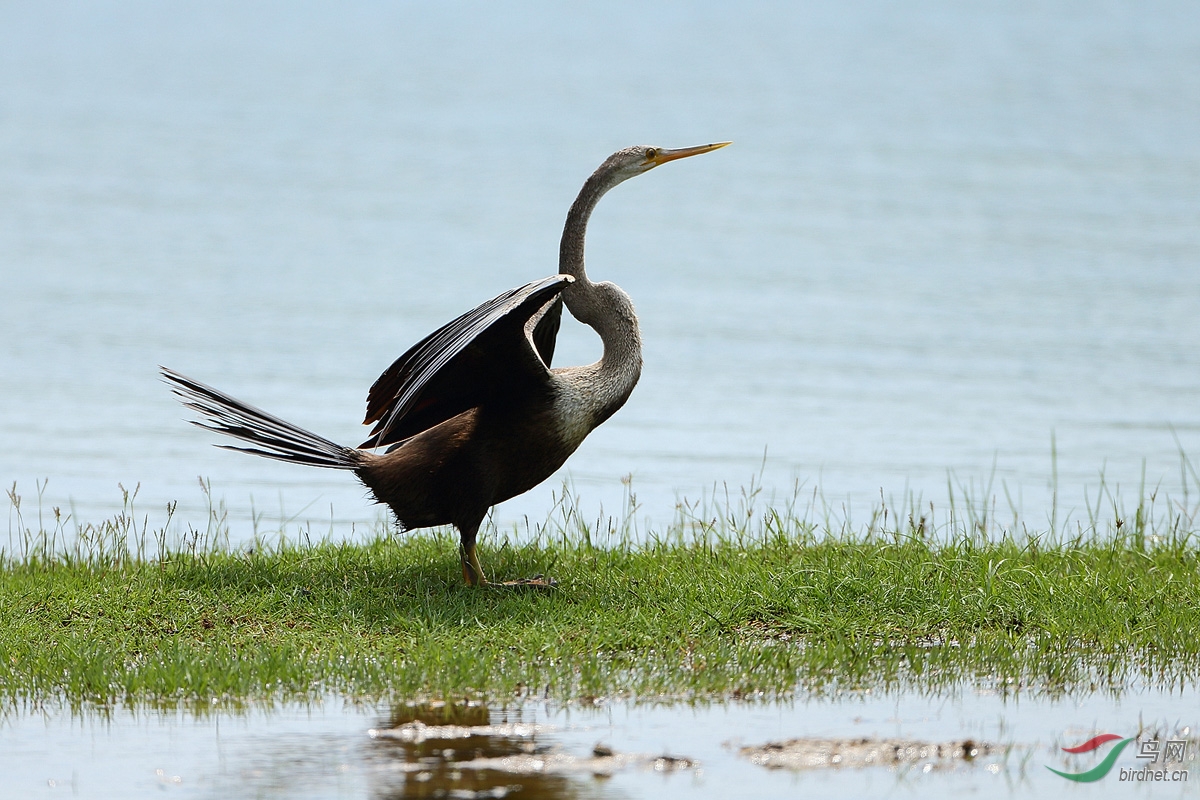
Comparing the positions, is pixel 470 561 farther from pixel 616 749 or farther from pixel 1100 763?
pixel 1100 763

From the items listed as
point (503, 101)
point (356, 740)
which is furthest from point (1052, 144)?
point (356, 740)

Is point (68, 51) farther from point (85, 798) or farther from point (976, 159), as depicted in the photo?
point (85, 798)

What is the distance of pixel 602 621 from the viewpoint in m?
5.82

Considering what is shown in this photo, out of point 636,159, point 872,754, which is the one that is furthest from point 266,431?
point 872,754

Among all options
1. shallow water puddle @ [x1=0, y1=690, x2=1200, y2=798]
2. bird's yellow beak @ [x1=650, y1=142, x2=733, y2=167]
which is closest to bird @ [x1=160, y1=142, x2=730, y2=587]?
bird's yellow beak @ [x1=650, y1=142, x2=733, y2=167]

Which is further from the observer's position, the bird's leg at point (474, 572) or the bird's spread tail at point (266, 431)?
the bird's spread tail at point (266, 431)

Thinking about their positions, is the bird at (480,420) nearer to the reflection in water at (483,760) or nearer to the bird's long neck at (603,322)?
the bird's long neck at (603,322)

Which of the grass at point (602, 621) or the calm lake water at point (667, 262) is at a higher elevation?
the calm lake water at point (667, 262)

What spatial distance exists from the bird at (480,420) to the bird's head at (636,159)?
325 millimetres

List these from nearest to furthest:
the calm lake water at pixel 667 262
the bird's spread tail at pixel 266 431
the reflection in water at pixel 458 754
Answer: the reflection in water at pixel 458 754 < the bird's spread tail at pixel 266 431 < the calm lake water at pixel 667 262

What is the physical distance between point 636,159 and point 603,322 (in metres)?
0.81

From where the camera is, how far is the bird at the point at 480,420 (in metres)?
6.34

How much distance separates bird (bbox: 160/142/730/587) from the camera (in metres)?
6.34

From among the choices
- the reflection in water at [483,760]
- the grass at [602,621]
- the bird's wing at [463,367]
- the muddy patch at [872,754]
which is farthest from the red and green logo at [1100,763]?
the bird's wing at [463,367]
